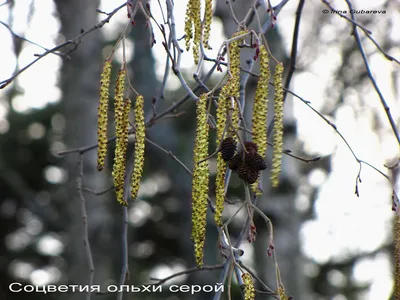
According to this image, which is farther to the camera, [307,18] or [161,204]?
[161,204]

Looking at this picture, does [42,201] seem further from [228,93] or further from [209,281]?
[228,93]

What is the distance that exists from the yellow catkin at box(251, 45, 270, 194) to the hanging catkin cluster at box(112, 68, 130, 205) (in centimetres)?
33

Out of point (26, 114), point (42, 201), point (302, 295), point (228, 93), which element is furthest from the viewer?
point (42, 201)

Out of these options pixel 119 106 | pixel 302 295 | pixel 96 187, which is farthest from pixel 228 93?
pixel 96 187

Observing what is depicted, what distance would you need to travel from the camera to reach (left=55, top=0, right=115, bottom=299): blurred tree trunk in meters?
6.67

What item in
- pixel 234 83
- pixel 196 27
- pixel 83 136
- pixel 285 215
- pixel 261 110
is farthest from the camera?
pixel 83 136

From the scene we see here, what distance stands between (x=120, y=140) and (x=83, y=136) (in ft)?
18.3

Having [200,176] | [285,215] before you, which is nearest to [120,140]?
[200,176]

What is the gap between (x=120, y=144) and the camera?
5.35 feet

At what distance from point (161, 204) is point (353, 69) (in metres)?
3.21

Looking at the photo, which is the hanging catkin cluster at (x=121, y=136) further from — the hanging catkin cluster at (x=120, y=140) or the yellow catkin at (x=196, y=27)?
the yellow catkin at (x=196, y=27)

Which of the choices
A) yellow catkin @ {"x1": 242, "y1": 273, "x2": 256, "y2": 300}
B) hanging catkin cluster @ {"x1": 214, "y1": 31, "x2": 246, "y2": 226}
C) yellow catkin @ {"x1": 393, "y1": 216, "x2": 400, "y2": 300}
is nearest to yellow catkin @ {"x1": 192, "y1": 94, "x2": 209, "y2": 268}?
hanging catkin cluster @ {"x1": 214, "y1": 31, "x2": 246, "y2": 226}

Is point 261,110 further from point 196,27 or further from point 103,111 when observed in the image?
point 103,111

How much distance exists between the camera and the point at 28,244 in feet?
30.5
